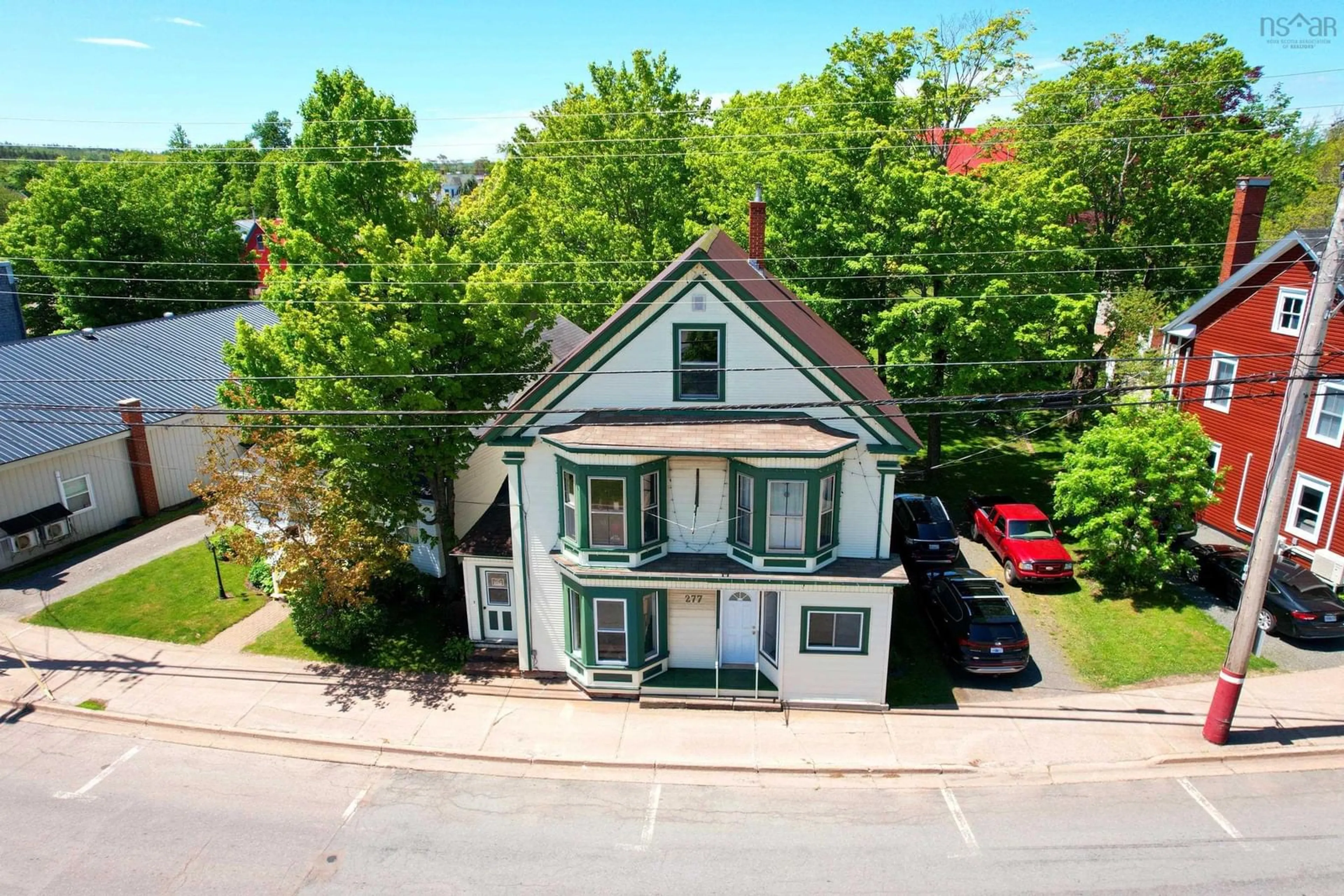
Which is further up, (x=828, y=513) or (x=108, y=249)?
(x=108, y=249)

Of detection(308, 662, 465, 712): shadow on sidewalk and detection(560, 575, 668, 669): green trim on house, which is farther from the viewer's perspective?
detection(308, 662, 465, 712): shadow on sidewalk

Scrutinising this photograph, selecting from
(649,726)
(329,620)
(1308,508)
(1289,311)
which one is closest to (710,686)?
(649,726)

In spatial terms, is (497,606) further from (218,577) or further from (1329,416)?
(1329,416)

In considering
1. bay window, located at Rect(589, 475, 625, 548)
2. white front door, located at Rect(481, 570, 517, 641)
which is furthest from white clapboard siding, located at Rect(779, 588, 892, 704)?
white front door, located at Rect(481, 570, 517, 641)

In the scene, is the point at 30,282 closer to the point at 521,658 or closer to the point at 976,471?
the point at 521,658

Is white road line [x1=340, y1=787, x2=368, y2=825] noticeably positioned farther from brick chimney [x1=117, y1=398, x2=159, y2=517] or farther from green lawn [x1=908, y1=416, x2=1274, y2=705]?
brick chimney [x1=117, y1=398, x2=159, y2=517]

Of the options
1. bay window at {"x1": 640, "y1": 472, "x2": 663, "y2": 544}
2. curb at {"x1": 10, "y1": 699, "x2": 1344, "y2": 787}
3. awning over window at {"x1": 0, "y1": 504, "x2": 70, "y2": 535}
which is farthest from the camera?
awning over window at {"x1": 0, "y1": 504, "x2": 70, "y2": 535}
